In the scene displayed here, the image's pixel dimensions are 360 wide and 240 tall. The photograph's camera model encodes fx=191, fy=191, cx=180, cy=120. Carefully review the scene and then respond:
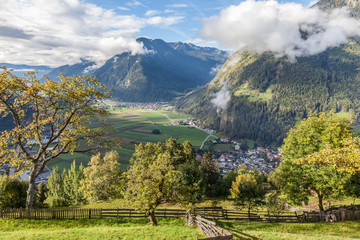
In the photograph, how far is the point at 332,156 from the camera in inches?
570

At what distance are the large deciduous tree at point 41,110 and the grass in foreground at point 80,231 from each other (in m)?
2.58

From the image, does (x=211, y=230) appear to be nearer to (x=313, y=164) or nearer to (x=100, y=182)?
(x=313, y=164)

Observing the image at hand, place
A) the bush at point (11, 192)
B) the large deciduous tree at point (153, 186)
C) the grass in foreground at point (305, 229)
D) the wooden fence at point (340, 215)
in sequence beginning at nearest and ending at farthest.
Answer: the large deciduous tree at point (153, 186)
the grass in foreground at point (305, 229)
the wooden fence at point (340, 215)
the bush at point (11, 192)

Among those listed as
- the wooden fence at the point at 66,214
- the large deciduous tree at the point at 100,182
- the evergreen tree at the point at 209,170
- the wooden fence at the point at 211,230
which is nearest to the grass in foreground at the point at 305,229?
the wooden fence at the point at 211,230

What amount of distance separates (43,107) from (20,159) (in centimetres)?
577

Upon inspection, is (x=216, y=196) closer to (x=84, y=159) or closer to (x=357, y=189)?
(x=357, y=189)

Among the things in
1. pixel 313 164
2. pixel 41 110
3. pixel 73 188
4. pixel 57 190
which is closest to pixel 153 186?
pixel 41 110

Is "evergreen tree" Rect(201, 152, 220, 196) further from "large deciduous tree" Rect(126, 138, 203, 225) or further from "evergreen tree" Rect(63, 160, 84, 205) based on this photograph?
"evergreen tree" Rect(63, 160, 84, 205)

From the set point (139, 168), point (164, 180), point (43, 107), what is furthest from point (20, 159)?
point (164, 180)

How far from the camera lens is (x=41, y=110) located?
69.2ft

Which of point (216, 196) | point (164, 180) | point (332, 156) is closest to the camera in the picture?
point (332, 156)

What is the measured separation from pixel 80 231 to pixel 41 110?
44.8 ft

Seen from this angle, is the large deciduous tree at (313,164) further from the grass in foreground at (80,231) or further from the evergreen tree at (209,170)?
the evergreen tree at (209,170)

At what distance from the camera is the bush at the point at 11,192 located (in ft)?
146
